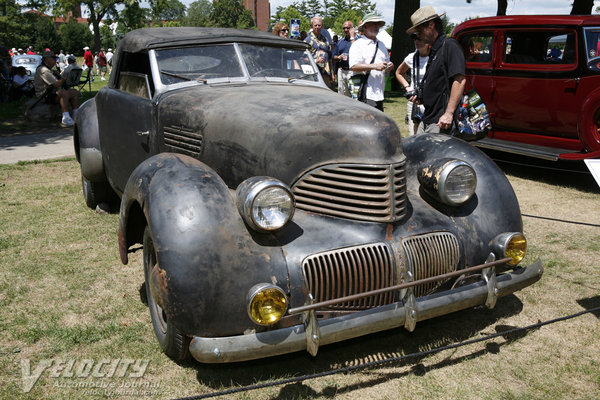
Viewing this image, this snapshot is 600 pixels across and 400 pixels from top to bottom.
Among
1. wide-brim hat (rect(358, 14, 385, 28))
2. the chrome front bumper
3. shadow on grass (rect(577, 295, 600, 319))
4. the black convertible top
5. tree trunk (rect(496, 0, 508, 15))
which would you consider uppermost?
tree trunk (rect(496, 0, 508, 15))

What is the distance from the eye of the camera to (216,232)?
2.64 meters

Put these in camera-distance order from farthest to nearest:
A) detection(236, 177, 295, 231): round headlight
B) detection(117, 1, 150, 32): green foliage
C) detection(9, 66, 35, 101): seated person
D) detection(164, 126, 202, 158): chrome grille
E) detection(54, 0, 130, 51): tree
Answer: detection(117, 1, 150, 32): green foliage → detection(54, 0, 130, 51): tree → detection(9, 66, 35, 101): seated person → detection(164, 126, 202, 158): chrome grille → detection(236, 177, 295, 231): round headlight

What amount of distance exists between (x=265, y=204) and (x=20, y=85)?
14.9 meters

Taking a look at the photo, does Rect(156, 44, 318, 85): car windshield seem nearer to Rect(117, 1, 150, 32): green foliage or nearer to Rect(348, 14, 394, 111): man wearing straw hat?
Rect(348, 14, 394, 111): man wearing straw hat

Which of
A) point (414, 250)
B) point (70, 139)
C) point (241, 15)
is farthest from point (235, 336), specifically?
point (241, 15)

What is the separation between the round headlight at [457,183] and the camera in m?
3.27

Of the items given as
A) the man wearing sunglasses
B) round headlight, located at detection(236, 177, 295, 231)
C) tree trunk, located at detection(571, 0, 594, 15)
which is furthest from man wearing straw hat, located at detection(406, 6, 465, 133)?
tree trunk, located at detection(571, 0, 594, 15)

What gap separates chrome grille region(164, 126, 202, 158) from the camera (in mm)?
3516

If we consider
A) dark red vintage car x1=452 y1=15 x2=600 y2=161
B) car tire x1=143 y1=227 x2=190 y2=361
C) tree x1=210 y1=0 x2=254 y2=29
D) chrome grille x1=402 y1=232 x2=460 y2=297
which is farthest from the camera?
tree x1=210 y1=0 x2=254 y2=29

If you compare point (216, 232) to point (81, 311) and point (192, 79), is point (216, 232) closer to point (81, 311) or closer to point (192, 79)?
point (81, 311)

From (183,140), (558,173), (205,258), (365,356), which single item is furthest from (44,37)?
(365,356)

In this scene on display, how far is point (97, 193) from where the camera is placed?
18.3 feet

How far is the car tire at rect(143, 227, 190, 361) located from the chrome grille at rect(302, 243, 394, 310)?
30.4 inches

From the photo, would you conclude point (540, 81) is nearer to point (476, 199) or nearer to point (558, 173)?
point (558, 173)
